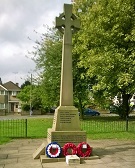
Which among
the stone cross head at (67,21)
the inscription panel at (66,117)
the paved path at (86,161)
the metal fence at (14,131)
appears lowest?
the metal fence at (14,131)

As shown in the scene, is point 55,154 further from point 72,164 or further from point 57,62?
point 57,62

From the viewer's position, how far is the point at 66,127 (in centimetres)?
1085

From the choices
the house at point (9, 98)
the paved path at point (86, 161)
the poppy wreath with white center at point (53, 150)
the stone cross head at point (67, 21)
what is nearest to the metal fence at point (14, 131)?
the paved path at point (86, 161)

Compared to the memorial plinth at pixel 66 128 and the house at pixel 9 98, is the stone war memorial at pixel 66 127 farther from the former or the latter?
the house at pixel 9 98

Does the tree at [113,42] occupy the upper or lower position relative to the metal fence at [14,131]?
upper

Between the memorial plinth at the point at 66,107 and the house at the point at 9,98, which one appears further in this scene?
the house at the point at 9,98

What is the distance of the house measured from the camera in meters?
79.2

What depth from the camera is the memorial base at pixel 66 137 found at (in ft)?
34.7

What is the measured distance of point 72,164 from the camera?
933 centimetres

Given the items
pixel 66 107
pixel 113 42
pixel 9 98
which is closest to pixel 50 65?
pixel 113 42

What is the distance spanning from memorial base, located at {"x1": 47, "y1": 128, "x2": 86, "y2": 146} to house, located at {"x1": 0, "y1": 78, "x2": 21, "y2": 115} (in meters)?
69.9

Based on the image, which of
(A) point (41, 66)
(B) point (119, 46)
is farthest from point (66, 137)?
(A) point (41, 66)

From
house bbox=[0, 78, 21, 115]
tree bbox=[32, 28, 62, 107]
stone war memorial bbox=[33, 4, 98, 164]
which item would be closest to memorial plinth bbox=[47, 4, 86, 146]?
stone war memorial bbox=[33, 4, 98, 164]

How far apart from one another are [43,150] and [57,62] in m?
21.9
